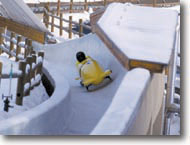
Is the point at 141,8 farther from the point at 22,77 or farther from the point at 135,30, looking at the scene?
the point at 22,77

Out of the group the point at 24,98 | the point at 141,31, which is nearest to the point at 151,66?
the point at 141,31

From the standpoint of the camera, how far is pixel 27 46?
21.6 feet

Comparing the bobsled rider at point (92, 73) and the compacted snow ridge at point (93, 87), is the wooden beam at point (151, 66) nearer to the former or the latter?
the compacted snow ridge at point (93, 87)

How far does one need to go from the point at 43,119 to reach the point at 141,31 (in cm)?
143

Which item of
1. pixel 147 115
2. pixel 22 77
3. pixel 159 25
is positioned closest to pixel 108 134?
pixel 147 115

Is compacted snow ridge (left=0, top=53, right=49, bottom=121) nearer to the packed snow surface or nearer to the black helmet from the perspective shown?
the packed snow surface

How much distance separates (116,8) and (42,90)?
67.5 inches

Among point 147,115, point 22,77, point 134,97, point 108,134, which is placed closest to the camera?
point 108,134

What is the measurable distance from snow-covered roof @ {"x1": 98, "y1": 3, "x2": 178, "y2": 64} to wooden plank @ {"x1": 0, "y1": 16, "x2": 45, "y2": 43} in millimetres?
2321

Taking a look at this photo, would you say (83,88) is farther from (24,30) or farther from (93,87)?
(24,30)

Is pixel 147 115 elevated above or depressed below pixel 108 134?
below

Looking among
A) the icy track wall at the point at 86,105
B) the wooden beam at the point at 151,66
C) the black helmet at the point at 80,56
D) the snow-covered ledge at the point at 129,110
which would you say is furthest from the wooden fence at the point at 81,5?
the snow-covered ledge at the point at 129,110

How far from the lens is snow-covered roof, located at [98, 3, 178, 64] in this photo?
3.33m

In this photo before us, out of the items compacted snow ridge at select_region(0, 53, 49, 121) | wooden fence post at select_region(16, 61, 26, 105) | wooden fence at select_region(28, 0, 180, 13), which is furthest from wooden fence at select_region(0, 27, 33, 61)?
wooden fence at select_region(28, 0, 180, 13)
